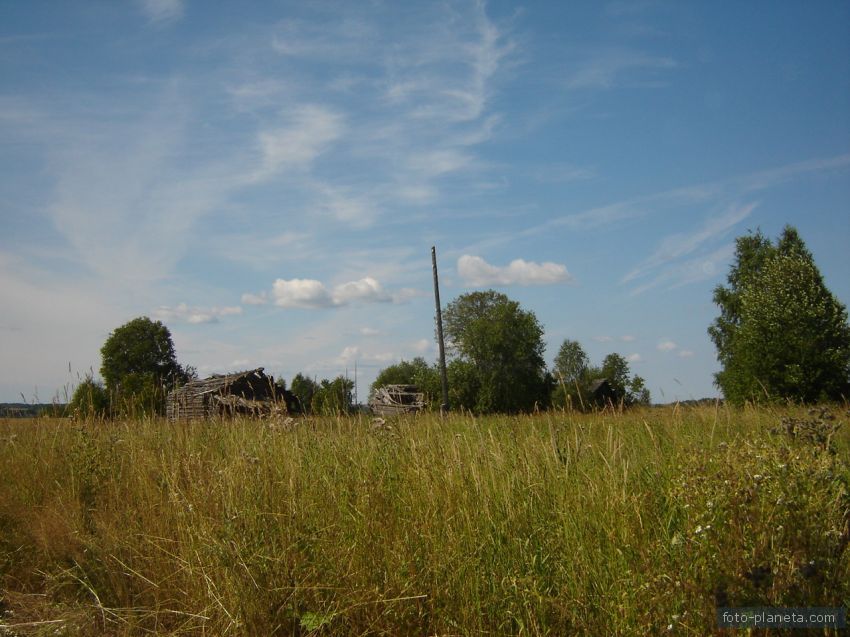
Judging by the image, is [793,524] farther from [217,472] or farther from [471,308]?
[471,308]

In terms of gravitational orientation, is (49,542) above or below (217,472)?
below

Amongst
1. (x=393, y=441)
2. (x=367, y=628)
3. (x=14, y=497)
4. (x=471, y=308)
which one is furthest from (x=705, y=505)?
(x=471, y=308)

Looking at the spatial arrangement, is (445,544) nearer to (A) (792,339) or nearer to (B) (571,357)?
(A) (792,339)

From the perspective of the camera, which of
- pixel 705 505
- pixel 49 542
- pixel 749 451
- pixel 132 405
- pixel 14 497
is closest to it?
pixel 705 505

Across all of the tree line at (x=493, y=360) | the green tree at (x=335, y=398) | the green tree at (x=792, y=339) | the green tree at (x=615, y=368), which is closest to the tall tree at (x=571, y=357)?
the green tree at (x=615, y=368)

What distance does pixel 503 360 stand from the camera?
2066 inches

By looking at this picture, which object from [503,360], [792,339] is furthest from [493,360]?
[792,339]

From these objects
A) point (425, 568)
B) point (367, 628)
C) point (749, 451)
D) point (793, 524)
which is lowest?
point (367, 628)

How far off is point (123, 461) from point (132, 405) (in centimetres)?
179

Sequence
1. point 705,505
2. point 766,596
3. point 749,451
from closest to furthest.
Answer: point 766,596 → point 705,505 → point 749,451

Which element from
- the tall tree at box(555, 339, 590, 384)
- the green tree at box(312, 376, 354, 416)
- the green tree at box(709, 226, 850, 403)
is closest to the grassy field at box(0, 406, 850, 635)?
the green tree at box(312, 376, 354, 416)

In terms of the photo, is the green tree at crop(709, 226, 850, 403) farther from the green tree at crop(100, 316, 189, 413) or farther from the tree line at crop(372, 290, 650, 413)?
the green tree at crop(100, 316, 189, 413)

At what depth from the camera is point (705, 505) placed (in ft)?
9.29

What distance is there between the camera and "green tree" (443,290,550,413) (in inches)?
2003
